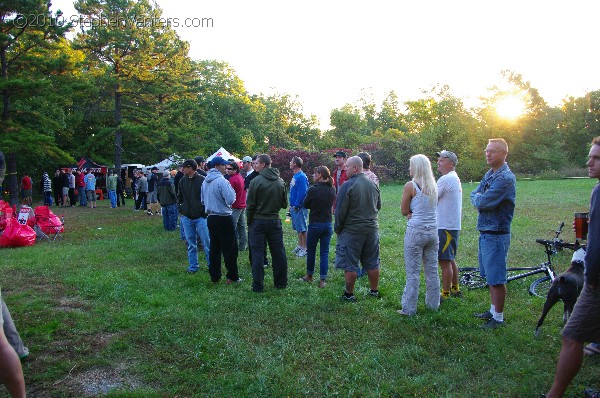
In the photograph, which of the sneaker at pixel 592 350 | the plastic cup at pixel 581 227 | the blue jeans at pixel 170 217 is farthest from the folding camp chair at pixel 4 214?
the sneaker at pixel 592 350

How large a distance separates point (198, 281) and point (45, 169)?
97.7 feet

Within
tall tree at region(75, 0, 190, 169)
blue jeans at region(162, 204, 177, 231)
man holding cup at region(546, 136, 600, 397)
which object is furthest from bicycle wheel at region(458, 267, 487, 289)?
tall tree at region(75, 0, 190, 169)

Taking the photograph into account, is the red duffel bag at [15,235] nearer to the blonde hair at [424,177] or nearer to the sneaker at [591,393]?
the blonde hair at [424,177]

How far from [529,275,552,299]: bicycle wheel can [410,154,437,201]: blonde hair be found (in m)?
2.12

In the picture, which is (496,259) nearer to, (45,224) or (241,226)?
(241,226)

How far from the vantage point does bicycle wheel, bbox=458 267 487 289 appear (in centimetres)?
670

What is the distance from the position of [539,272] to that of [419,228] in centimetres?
246

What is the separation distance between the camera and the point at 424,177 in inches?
211

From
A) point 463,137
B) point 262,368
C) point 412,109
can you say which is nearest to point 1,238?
point 262,368

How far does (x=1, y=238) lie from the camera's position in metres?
10.7

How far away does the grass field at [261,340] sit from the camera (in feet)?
12.8

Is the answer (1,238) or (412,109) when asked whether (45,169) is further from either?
(412,109)

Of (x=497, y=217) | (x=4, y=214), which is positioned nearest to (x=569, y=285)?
(x=497, y=217)

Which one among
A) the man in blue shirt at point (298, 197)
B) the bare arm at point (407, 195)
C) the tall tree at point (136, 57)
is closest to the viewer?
the bare arm at point (407, 195)
